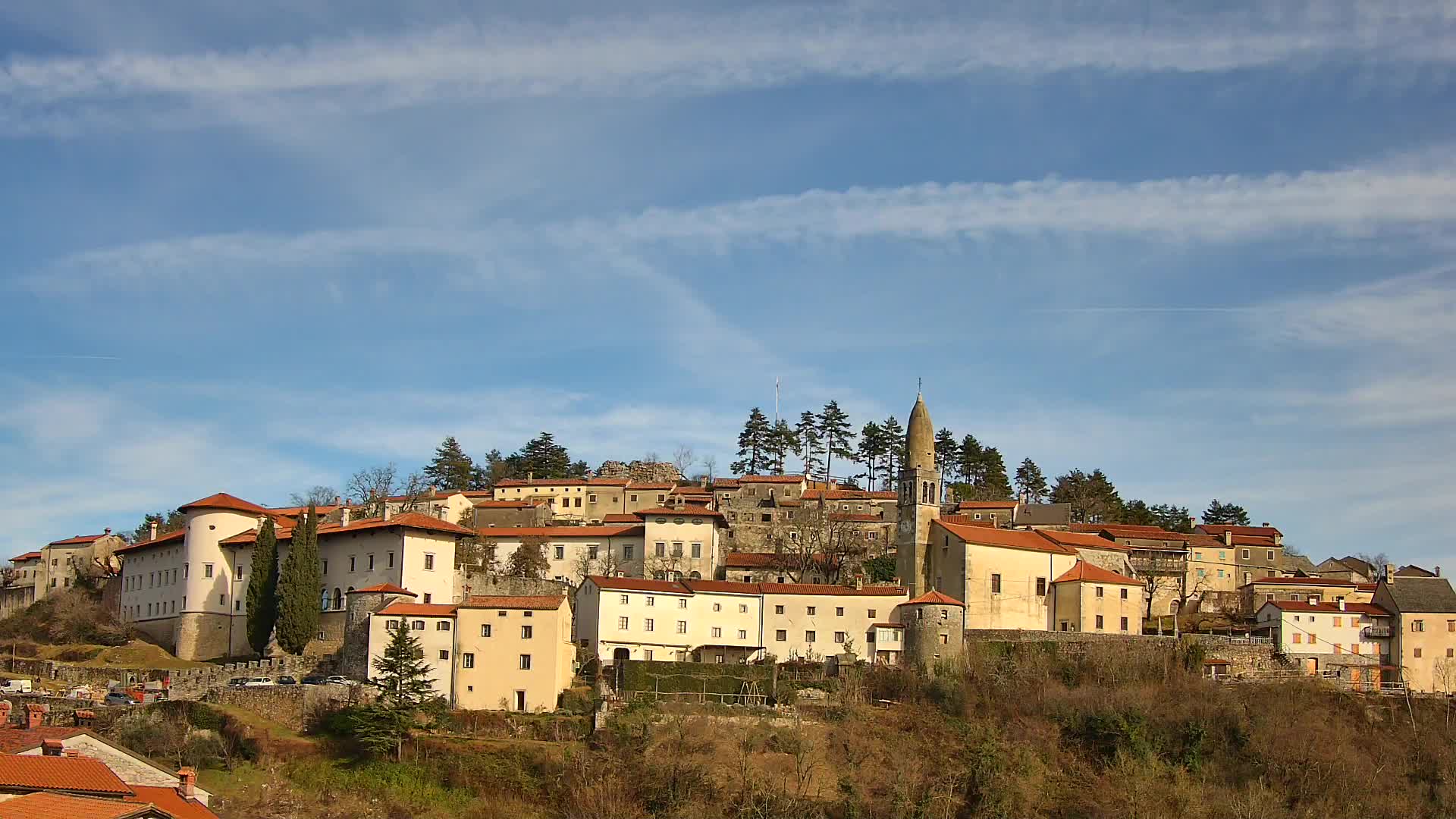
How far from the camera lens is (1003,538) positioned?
248 ft

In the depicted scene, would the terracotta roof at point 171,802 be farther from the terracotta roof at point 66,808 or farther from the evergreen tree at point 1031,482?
the evergreen tree at point 1031,482

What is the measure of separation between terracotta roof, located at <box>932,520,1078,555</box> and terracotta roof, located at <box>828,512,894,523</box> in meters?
13.1

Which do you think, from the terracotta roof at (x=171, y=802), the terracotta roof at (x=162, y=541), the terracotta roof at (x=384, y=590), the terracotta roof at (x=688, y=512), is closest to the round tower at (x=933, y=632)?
the terracotta roof at (x=688, y=512)

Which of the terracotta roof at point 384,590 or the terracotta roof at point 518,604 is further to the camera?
the terracotta roof at point 384,590

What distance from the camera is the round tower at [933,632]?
6712 cm

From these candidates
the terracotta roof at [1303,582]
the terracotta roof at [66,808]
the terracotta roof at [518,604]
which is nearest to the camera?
the terracotta roof at [66,808]

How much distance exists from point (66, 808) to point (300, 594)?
34.9 metres

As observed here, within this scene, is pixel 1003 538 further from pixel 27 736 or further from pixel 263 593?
pixel 27 736

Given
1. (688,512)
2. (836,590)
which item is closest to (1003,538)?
(836,590)

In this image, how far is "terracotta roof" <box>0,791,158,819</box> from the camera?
33.7 meters

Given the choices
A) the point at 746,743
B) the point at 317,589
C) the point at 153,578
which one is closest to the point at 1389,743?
the point at 746,743

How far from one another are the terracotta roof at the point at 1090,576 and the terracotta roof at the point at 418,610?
30.7 meters

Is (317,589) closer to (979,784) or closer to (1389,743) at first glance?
(979,784)

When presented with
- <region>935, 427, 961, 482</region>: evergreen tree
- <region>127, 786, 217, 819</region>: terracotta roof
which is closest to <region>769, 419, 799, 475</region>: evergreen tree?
<region>935, 427, 961, 482</region>: evergreen tree
